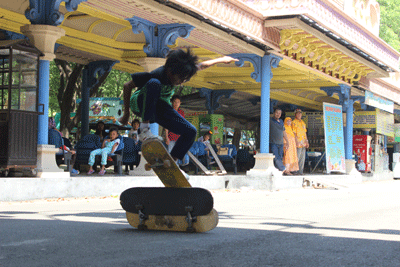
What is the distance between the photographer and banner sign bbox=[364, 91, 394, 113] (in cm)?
2438

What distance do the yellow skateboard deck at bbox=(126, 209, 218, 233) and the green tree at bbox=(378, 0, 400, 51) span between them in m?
35.0

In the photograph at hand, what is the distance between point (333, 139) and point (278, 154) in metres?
3.65

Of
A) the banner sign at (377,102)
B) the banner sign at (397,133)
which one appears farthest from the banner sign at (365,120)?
the banner sign at (397,133)

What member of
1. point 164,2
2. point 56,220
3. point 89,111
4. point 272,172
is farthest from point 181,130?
point 89,111

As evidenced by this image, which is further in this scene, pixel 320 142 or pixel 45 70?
pixel 320 142

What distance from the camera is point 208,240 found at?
5.62 m

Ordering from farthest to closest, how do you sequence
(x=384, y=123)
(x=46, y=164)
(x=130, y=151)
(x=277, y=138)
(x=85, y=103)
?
1. (x=384, y=123)
2. (x=85, y=103)
3. (x=277, y=138)
4. (x=130, y=151)
5. (x=46, y=164)

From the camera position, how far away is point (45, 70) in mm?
11258

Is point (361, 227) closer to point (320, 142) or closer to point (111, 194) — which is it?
point (111, 194)

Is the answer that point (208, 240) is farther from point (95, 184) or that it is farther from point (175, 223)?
point (95, 184)

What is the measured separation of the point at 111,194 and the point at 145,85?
655 cm

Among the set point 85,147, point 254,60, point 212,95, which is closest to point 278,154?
point 254,60

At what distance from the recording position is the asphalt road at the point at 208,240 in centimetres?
456

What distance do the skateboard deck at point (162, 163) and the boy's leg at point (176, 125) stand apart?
0.81 feet
